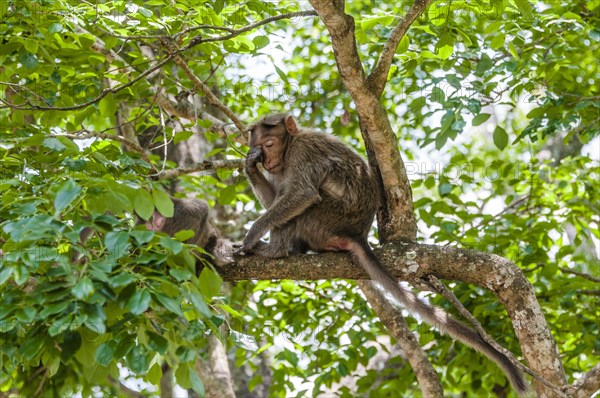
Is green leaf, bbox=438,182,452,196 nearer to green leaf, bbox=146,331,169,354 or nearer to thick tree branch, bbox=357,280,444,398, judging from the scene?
thick tree branch, bbox=357,280,444,398

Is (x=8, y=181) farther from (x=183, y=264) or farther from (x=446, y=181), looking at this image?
(x=446, y=181)

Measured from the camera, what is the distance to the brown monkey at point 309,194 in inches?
212

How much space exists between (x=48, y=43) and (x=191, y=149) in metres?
3.54

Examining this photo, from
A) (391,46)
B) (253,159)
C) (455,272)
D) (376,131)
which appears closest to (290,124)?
(253,159)

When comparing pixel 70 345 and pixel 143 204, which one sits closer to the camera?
pixel 70 345

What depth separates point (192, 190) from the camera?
729 centimetres

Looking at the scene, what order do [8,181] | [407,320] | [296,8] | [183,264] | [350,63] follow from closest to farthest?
1. [183,264]
2. [8,181]
3. [350,63]
4. [296,8]
5. [407,320]

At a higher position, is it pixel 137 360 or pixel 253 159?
pixel 137 360

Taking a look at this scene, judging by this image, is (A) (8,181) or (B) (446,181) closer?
(A) (8,181)

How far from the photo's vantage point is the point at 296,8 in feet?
20.0

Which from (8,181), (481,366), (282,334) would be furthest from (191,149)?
(8,181)

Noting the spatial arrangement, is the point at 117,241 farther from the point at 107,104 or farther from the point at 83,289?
the point at 107,104

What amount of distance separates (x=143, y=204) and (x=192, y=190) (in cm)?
396

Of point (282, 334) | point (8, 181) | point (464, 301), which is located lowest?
point (282, 334)
